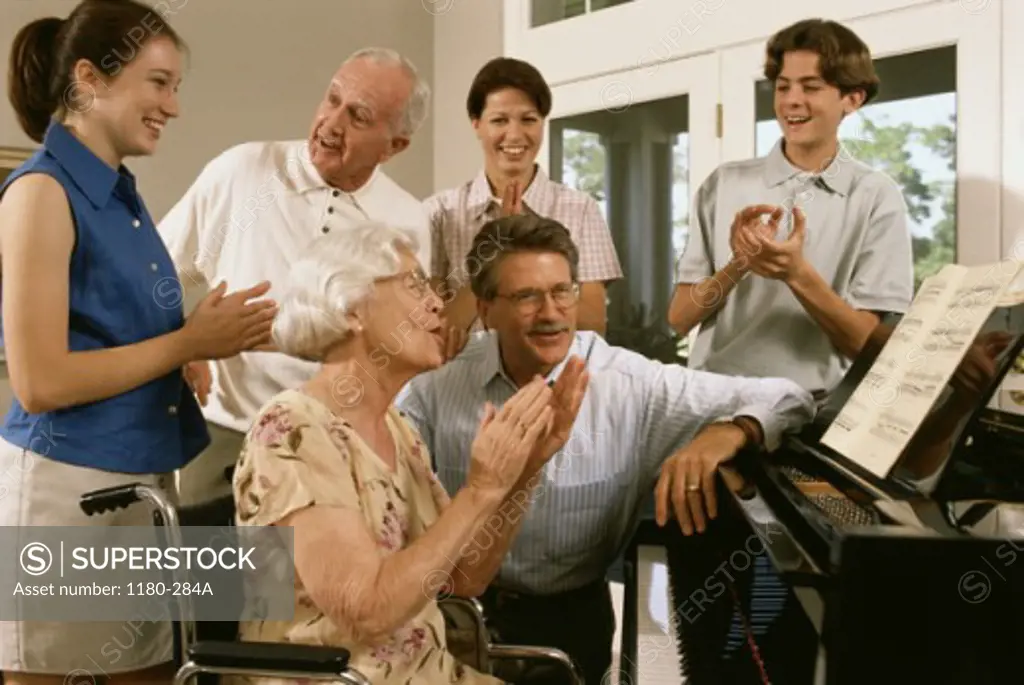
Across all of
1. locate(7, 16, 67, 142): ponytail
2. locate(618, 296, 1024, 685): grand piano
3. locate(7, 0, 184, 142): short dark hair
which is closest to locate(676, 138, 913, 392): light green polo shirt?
locate(618, 296, 1024, 685): grand piano

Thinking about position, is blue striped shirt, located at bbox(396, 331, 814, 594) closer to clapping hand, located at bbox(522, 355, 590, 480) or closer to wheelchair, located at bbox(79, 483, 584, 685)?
wheelchair, located at bbox(79, 483, 584, 685)

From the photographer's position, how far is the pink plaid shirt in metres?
2.06

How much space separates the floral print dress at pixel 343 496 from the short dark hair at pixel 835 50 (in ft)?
3.16

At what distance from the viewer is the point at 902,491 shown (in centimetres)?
125

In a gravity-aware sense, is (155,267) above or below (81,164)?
below

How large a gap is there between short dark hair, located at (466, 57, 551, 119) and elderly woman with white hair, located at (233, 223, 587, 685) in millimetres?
551

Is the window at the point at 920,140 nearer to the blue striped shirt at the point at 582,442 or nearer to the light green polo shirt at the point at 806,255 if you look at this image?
the light green polo shirt at the point at 806,255

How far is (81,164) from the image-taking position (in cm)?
164

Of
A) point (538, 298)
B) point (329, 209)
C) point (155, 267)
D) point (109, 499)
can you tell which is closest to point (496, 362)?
point (538, 298)

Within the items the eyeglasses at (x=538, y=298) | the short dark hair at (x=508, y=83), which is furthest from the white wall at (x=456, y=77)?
the eyeglasses at (x=538, y=298)

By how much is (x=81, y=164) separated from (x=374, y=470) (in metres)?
0.68

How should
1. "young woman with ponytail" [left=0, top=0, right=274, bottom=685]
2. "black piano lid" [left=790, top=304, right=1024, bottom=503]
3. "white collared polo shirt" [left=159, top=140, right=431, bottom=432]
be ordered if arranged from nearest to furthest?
1. "black piano lid" [left=790, top=304, right=1024, bottom=503]
2. "young woman with ponytail" [left=0, top=0, right=274, bottom=685]
3. "white collared polo shirt" [left=159, top=140, right=431, bottom=432]

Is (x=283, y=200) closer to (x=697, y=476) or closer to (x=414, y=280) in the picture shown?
(x=414, y=280)

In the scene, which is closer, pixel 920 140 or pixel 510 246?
pixel 920 140
